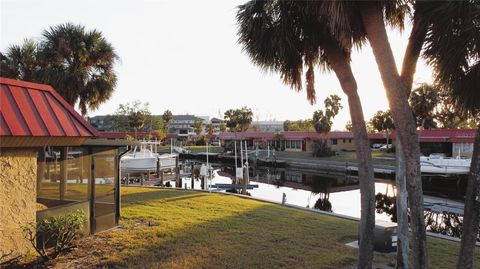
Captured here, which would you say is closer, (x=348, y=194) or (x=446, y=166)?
(x=348, y=194)

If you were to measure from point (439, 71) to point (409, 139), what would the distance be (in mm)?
1159

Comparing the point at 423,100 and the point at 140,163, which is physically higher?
the point at 423,100

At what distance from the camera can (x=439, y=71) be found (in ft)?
17.1

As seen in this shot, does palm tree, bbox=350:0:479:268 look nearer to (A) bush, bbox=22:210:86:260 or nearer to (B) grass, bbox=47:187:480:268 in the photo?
(B) grass, bbox=47:187:480:268

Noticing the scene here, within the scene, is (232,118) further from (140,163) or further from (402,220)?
(402,220)

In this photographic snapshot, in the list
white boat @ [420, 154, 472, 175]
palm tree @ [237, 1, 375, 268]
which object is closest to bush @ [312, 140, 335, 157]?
white boat @ [420, 154, 472, 175]

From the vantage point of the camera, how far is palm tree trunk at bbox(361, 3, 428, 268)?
4.86m

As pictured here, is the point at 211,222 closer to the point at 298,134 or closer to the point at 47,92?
the point at 47,92

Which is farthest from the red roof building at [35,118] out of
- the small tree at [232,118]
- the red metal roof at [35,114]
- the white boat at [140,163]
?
the small tree at [232,118]

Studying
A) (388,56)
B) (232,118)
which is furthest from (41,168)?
(232,118)

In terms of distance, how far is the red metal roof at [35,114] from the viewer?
18.7 ft

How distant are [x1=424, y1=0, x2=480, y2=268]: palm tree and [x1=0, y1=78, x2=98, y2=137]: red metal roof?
242 inches

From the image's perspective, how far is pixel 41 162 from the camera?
7.63m

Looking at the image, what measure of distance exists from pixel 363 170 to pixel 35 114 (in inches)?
223
